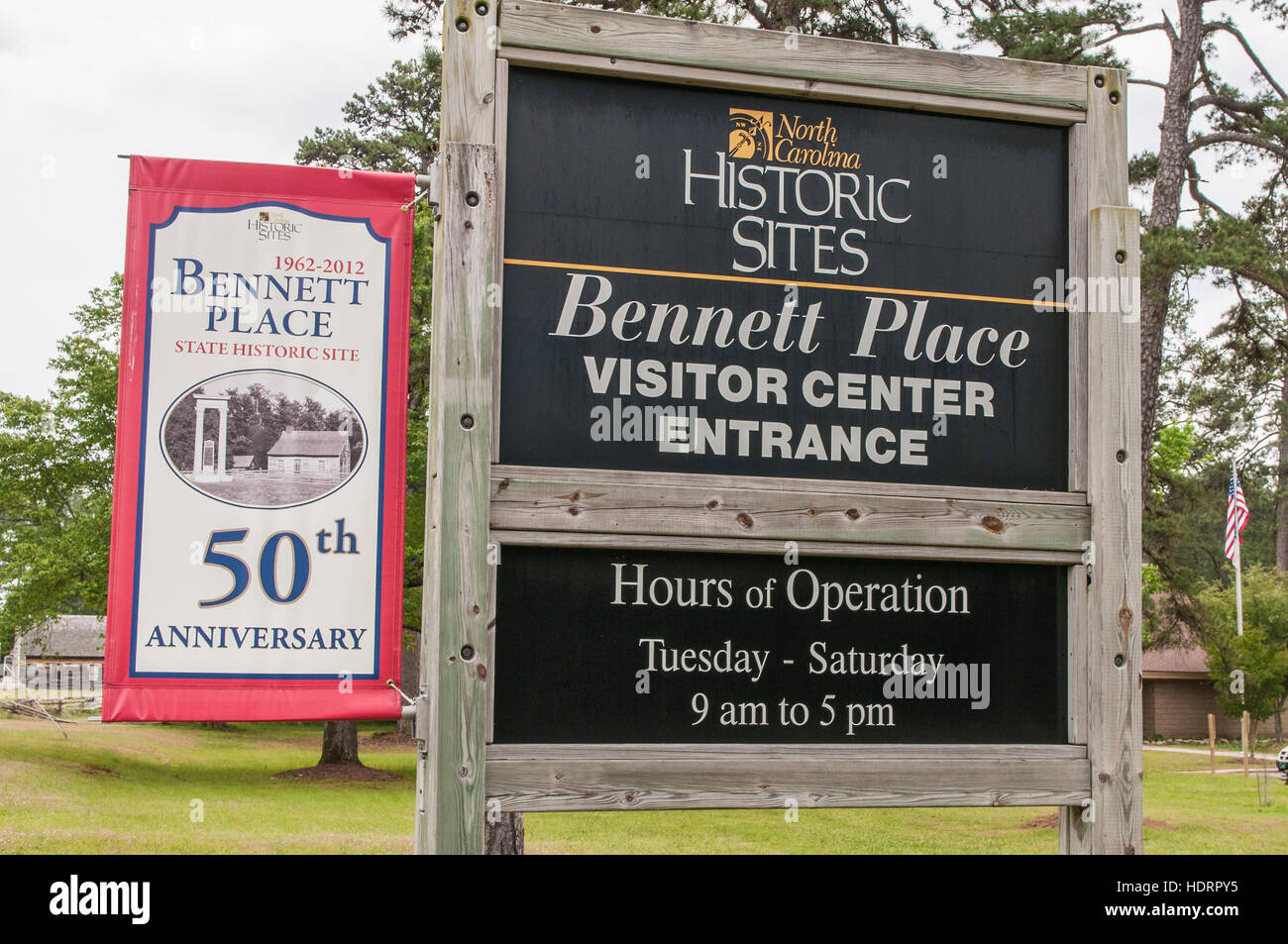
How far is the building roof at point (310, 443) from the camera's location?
158 inches

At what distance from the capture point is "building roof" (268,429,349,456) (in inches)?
158

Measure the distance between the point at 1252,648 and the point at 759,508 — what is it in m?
30.2

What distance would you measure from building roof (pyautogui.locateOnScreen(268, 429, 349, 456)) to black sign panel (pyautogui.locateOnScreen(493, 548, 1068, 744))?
30.7 inches

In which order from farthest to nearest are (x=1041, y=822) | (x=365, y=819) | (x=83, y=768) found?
1. (x=83, y=768)
2. (x=365, y=819)
3. (x=1041, y=822)

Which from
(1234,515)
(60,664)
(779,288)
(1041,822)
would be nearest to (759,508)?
(779,288)

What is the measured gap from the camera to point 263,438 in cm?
404

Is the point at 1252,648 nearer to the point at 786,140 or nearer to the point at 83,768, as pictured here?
the point at 83,768

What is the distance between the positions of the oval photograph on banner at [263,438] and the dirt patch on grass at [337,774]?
70.7 ft

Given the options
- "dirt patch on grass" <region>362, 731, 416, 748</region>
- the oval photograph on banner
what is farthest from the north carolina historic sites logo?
"dirt patch on grass" <region>362, 731, 416, 748</region>

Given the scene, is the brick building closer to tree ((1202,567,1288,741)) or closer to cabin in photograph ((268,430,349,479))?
tree ((1202,567,1288,741))

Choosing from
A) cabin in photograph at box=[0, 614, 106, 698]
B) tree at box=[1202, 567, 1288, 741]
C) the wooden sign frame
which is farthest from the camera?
cabin in photograph at box=[0, 614, 106, 698]

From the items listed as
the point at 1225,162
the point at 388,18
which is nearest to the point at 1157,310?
the point at 1225,162

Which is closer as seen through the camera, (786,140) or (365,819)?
(786,140)

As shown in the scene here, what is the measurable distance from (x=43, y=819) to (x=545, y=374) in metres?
16.1
